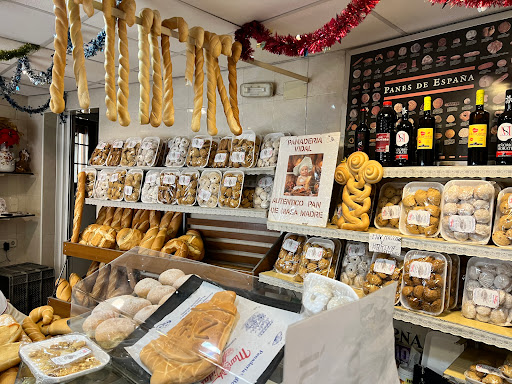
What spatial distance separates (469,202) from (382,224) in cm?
51

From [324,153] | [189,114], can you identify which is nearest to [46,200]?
[189,114]

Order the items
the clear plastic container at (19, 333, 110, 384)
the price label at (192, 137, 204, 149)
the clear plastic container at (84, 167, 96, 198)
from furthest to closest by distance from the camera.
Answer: the clear plastic container at (84, 167, 96, 198), the price label at (192, 137, 204, 149), the clear plastic container at (19, 333, 110, 384)

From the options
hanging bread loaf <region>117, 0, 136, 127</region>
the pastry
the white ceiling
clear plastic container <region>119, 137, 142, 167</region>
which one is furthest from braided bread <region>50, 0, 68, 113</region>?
clear plastic container <region>119, 137, 142, 167</region>

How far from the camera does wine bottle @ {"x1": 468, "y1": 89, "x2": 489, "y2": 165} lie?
79.2 inches

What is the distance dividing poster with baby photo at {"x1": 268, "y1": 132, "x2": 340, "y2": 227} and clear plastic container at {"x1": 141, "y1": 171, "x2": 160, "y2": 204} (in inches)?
53.2

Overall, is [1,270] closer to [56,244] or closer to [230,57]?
[56,244]

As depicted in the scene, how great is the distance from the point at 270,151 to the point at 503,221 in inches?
63.8

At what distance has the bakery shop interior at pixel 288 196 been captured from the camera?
1.07 metres

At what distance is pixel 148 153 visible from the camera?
381 cm

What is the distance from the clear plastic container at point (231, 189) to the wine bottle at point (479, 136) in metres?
1.60

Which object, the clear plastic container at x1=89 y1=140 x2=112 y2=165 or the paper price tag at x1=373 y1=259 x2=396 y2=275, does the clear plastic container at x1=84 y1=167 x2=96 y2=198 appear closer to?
the clear plastic container at x1=89 y1=140 x2=112 y2=165

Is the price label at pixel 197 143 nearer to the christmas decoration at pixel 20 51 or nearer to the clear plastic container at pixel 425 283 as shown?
the christmas decoration at pixel 20 51

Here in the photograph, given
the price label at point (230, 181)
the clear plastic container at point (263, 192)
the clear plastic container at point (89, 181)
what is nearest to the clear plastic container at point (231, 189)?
the price label at point (230, 181)

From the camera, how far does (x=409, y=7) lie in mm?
2145
